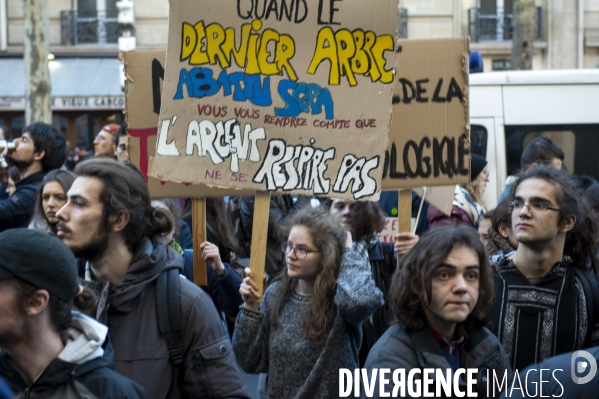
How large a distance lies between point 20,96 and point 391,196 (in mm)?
16070

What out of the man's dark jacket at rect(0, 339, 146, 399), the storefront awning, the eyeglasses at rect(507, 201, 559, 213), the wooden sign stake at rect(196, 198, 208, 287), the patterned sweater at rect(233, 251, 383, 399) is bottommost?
the patterned sweater at rect(233, 251, 383, 399)

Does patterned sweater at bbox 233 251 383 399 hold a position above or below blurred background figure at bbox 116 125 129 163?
below

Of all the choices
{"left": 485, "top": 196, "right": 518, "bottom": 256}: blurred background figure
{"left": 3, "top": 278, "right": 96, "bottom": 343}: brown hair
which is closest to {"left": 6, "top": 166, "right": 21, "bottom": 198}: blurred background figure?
{"left": 485, "top": 196, "right": 518, "bottom": 256}: blurred background figure

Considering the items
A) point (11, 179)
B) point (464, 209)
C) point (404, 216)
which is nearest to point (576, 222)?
point (404, 216)

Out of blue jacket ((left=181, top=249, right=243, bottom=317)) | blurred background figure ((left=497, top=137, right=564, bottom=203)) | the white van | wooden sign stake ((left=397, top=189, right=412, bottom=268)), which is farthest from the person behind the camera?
the white van

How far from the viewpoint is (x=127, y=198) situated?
134 inches

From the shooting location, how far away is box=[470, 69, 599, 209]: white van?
987cm

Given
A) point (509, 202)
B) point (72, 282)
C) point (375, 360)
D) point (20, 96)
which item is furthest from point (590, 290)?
point (20, 96)

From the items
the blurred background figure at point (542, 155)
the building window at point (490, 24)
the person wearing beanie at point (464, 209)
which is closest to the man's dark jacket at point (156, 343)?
the person wearing beanie at point (464, 209)

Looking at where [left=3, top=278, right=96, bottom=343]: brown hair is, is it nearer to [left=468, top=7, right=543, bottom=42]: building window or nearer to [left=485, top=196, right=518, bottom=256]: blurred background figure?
[left=485, top=196, right=518, bottom=256]: blurred background figure

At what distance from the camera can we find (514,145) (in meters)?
9.92

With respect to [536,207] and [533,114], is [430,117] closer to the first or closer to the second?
[536,207]

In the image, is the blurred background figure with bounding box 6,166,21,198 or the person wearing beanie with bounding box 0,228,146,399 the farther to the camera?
the blurred background figure with bounding box 6,166,21,198

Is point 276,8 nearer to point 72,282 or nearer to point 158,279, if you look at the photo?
point 158,279
